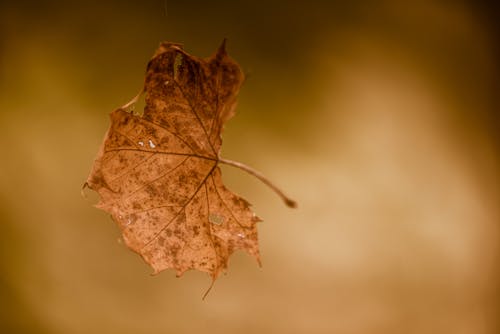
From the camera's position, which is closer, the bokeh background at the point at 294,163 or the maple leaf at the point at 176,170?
the maple leaf at the point at 176,170

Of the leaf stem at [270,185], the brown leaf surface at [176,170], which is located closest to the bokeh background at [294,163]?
the brown leaf surface at [176,170]

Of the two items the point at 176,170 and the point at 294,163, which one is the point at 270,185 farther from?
the point at 294,163

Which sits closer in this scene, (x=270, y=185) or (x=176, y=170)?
(x=270, y=185)

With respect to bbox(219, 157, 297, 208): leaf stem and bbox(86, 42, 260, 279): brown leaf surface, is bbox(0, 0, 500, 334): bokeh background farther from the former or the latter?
bbox(219, 157, 297, 208): leaf stem

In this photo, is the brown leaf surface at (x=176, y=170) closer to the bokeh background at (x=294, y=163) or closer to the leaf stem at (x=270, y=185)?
the leaf stem at (x=270, y=185)

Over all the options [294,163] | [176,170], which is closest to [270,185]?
[176,170]

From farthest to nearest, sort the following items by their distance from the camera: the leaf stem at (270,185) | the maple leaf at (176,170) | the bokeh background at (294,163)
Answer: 1. the bokeh background at (294,163)
2. the maple leaf at (176,170)
3. the leaf stem at (270,185)

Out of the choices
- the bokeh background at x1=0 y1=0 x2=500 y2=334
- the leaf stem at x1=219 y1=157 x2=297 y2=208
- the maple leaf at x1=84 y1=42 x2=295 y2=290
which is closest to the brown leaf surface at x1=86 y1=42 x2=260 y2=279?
the maple leaf at x1=84 y1=42 x2=295 y2=290

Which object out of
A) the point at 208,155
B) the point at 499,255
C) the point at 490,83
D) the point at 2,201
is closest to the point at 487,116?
the point at 490,83
